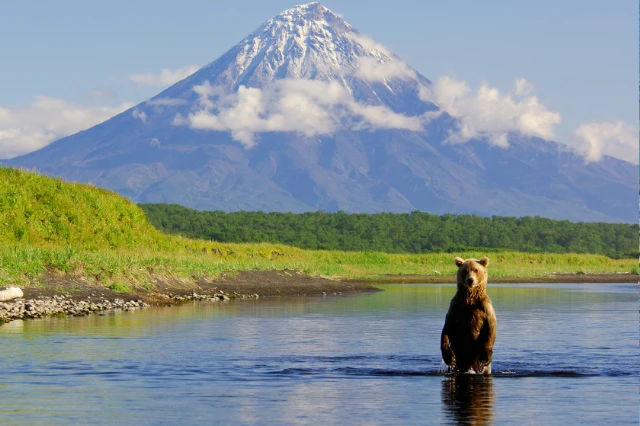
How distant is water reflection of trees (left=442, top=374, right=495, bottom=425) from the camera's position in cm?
1637

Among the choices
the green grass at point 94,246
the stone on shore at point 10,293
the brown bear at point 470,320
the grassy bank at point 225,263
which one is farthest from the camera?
the green grass at point 94,246

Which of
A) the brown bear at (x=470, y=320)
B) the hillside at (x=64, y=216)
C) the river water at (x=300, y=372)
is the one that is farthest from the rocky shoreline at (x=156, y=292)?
the brown bear at (x=470, y=320)

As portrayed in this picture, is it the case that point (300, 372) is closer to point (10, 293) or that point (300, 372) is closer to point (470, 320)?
point (470, 320)

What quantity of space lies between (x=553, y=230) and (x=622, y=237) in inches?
449

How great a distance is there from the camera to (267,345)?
26859 millimetres

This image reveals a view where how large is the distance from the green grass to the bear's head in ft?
71.0

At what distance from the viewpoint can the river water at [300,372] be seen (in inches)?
663

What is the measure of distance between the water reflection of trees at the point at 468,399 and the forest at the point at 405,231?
113 m

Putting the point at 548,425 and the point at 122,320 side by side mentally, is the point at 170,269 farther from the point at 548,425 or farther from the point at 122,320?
the point at 548,425

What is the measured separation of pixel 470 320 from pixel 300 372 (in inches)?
153

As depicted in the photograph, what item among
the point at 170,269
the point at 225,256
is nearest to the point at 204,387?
the point at 170,269

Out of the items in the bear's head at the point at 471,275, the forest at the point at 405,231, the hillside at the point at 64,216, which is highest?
the forest at the point at 405,231

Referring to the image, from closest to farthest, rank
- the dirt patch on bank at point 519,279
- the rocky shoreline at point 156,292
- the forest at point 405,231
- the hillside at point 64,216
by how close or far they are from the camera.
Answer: the rocky shoreline at point 156,292
the hillside at point 64,216
the dirt patch on bank at point 519,279
the forest at point 405,231

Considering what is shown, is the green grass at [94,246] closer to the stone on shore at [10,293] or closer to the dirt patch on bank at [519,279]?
the stone on shore at [10,293]
